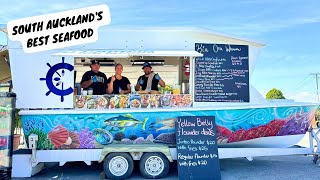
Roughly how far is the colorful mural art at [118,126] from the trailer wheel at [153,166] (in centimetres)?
40

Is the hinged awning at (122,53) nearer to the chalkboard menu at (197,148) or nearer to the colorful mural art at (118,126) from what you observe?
the colorful mural art at (118,126)

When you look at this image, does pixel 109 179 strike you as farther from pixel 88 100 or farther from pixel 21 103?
pixel 21 103

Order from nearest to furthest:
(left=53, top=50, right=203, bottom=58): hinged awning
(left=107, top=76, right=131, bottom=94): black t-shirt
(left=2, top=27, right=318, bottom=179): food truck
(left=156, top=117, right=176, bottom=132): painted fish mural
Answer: (left=53, top=50, right=203, bottom=58): hinged awning, (left=2, top=27, right=318, bottom=179): food truck, (left=156, top=117, right=176, bottom=132): painted fish mural, (left=107, top=76, right=131, bottom=94): black t-shirt

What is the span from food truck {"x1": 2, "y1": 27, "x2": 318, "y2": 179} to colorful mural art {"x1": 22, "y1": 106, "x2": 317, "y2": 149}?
0.07 feet

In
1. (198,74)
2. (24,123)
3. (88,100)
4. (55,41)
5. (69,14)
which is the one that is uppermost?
(69,14)

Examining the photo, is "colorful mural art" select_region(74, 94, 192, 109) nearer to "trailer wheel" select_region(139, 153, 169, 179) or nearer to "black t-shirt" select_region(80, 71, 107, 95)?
"black t-shirt" select_region(80, 71, 107, 95)

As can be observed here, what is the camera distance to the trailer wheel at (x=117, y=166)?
657 cm

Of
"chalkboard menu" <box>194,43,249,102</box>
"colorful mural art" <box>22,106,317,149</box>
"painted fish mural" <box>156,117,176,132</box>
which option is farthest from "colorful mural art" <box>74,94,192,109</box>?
"chalkboard menu" <box>194,43,249,102</box>

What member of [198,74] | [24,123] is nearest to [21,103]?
[24,123]

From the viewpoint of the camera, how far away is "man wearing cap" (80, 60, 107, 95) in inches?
281

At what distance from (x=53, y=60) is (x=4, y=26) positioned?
4.19ft

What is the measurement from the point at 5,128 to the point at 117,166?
7.84 feet

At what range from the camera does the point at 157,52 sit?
675cm

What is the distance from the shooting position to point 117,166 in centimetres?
661
